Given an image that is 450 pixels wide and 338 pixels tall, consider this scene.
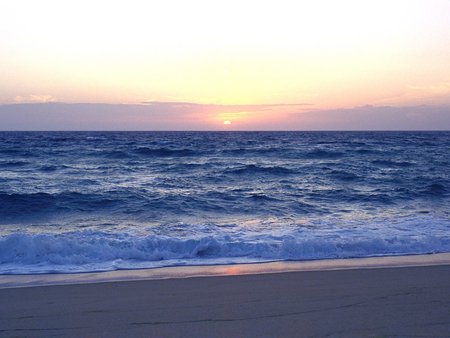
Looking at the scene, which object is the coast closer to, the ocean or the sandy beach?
the sandy beach

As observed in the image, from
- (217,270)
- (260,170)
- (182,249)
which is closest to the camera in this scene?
(217,270)

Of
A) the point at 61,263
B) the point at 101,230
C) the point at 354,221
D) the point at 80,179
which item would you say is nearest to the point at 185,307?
the point at 61,263

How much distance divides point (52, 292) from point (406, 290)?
4.27 metres

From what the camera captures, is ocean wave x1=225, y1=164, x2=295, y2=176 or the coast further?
ocean wave x1=225, y1=164, x2=295, y2=176

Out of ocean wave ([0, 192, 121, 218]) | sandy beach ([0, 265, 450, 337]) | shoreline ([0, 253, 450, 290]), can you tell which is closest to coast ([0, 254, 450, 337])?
sandy beach ([0, 265, 450, 337])

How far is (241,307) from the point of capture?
485 centimetres

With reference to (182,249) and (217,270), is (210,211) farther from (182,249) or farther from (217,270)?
(217,270)

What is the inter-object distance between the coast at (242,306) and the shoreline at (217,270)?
0.31 metres

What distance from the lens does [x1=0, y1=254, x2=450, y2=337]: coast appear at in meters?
4.24

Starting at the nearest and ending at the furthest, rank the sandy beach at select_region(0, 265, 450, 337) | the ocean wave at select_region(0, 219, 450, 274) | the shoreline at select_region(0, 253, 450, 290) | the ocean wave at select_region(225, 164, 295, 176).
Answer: the sandy beach at select_region(0, 265, 450, 337) → the shoreline at select_region(0, 253, 450, 290) → the ocean wave at select_region(0, 219, 450, 274) → the ocean wave at select_region(225, 164, 295, 176)

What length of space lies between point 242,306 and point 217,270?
208 cm

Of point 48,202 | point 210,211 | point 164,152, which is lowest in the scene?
point 210,211

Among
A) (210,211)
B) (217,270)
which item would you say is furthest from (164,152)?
(217,270)

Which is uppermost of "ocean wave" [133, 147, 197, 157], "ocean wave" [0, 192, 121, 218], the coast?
"ocean wave" [133, 147, 197, 157]
